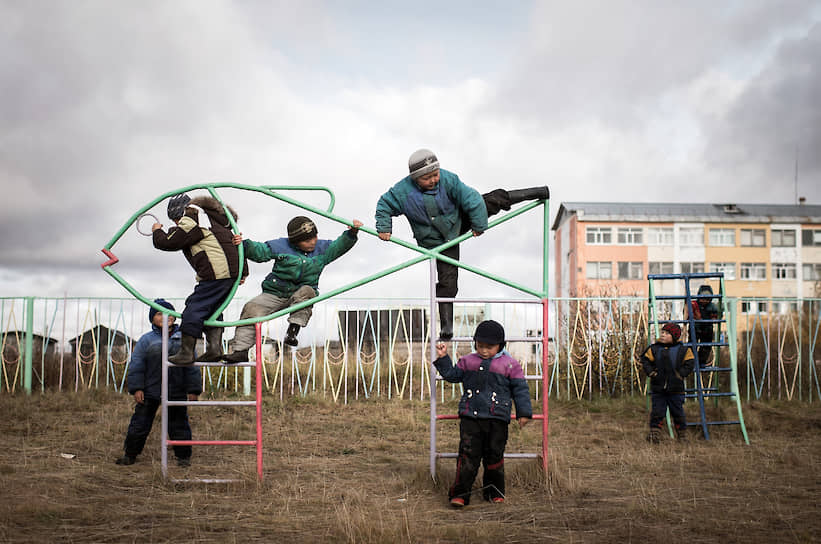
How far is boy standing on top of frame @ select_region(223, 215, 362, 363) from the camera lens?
17.2ft

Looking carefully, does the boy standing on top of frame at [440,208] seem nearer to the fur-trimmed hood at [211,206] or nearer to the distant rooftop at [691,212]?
the fur-trimmed hood at [211,206]

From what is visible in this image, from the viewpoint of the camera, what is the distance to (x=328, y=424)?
32.6 feet

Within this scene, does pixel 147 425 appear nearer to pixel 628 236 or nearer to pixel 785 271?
pixel 628 236

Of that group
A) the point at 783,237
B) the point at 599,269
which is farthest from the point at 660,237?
the point at 783,237

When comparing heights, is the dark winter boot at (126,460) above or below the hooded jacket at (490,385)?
below

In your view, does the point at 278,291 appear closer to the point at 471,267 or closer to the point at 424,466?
the point at 471,267

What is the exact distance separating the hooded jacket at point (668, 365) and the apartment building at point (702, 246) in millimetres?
33355

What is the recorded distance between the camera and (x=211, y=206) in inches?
217

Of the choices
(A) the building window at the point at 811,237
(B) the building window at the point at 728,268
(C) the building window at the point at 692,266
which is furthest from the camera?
(A) the building window at the point at 811,237

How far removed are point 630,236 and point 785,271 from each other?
10.5m

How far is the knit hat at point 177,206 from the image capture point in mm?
5418

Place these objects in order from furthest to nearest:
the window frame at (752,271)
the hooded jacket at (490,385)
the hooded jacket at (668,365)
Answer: the window frame at (752,271) < the hooded jacket at (668,365) < the hooded jacket at (490,385)

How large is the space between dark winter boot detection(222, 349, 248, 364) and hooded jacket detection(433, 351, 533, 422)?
155 centimetres

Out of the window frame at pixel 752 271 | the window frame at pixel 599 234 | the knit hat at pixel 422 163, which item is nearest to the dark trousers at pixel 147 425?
the knit hat at pixel 422 163
